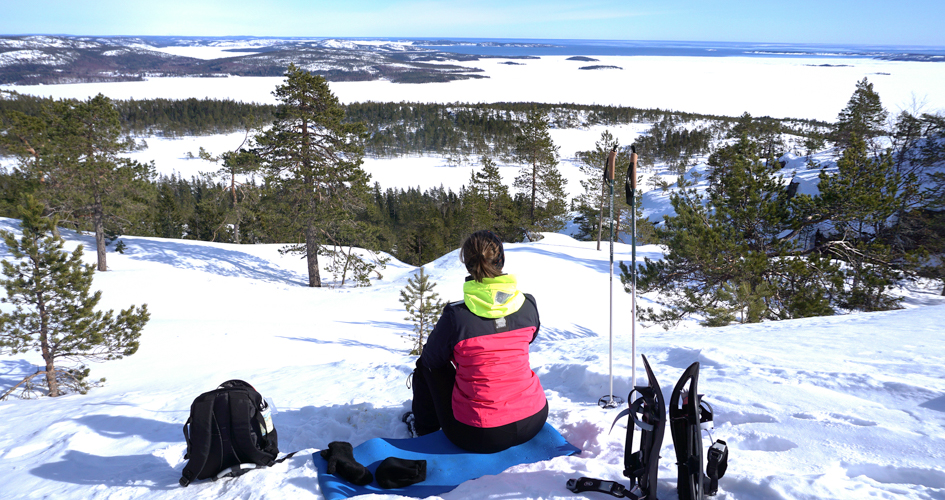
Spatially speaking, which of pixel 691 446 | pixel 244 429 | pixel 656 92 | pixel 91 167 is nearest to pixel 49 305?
pixel 244 429

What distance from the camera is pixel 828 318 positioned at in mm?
7812

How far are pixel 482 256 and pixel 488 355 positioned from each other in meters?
0.70

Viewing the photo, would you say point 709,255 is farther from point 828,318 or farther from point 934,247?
point 934,247

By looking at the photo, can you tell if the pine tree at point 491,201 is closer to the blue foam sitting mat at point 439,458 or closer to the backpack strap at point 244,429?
the blue foam sitting mat at point 439,458

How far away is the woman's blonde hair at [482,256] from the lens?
3.24 metres

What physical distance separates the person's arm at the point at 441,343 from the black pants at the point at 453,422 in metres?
0.21

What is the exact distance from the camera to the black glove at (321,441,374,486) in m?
3.28

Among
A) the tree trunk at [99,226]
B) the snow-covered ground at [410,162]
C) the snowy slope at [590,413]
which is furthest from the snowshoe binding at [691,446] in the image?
the snow-covered ground at [410,162]

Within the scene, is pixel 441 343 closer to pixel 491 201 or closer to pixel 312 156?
pixel 312 156

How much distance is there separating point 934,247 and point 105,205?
29.3 metres

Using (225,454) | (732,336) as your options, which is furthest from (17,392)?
(732,336)

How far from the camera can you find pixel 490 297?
128 inches

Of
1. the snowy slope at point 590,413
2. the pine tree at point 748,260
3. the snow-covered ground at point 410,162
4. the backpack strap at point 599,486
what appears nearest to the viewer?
the backpack strap at point 599,486

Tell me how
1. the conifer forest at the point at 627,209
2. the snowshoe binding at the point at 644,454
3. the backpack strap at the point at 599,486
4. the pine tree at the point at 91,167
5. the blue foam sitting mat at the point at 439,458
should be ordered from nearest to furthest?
the snowshoe binding at the point at 644,454 < the backpack strap at the point at 599,486 < the blue foam sitting mat at the point at 439,458 < the conifer forest at the point at 627,209 < the pine tree at the point at 91,167
